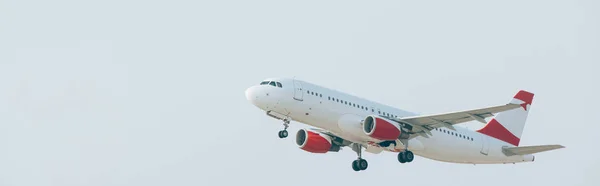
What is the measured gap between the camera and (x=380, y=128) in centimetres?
6544

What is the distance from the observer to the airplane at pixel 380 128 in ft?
213

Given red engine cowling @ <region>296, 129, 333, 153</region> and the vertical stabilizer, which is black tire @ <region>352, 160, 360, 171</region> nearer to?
red engine cowling @ <region>296, 129, 333, 153</region>

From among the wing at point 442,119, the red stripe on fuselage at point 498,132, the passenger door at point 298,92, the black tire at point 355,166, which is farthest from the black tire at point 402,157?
the red stripe on fuselage at point 498,132

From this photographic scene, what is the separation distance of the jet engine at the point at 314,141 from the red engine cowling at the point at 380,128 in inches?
263

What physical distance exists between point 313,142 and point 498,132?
1181cm

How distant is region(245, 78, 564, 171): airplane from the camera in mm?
65000

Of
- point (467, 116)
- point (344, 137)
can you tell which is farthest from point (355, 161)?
point (467, 116)

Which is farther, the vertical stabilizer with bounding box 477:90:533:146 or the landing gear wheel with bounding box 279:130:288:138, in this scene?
the vertical stabilizer with bounding box 477:90:533:146

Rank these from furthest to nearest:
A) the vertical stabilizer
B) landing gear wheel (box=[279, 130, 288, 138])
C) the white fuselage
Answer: the vertical stabilizer → the white fuselage → landing gear wheel (box=[279, 130, 288, 138])

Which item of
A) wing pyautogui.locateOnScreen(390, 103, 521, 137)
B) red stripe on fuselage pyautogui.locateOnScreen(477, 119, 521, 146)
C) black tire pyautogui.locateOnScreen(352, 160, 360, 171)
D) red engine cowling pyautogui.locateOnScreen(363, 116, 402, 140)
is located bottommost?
black tire pyautogui.locateOnScreen(352, 160, 360, 171)

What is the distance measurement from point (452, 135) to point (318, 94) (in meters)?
10.0

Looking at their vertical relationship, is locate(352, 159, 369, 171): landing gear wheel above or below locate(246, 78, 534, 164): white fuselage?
below

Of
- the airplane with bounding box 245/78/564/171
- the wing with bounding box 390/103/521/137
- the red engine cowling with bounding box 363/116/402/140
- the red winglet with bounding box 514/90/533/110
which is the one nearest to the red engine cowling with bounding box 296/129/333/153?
the airplane with bounding box 245/78/564/171

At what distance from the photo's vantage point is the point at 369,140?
223 ft
